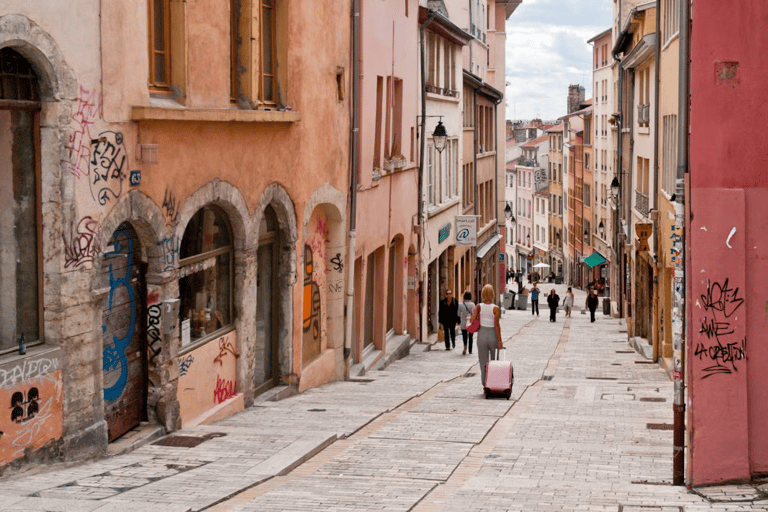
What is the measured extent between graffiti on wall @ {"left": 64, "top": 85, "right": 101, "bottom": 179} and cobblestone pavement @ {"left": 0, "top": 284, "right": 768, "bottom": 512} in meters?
2.63

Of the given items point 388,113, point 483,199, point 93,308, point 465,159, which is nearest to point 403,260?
point 388,113

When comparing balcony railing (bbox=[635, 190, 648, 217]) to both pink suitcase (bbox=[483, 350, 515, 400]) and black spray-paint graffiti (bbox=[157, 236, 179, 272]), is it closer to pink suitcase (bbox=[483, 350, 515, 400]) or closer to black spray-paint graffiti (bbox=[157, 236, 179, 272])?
pink suitcase (bbox=[483, 350, 515, 400])

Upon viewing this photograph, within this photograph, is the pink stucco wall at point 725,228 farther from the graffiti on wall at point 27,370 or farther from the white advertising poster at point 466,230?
the white advertising poster at point 466,230

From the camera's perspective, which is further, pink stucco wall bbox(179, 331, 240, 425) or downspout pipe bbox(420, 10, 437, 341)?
downspout pipe bbox(420, 10, 437, 341)

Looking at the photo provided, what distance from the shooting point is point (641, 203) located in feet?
95.6

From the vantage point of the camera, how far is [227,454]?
10406mm

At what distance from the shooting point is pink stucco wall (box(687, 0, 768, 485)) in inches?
361

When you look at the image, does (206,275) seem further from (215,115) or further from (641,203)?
(641,203)

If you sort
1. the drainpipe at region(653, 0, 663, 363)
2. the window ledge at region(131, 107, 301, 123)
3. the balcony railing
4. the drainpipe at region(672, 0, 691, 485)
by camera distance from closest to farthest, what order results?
the drainpipe at region(672, 0, 691, 485)
the window ledge at region(131, 107, 301, 123)
the drainpipe at region(653, 0, 663, 363)
the balcony railing

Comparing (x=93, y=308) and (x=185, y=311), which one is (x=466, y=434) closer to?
(x=185, y=311)

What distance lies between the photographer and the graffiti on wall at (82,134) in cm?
955

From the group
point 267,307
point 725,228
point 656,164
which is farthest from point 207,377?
point 656,164

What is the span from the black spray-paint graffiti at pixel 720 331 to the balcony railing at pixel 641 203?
18530 mm

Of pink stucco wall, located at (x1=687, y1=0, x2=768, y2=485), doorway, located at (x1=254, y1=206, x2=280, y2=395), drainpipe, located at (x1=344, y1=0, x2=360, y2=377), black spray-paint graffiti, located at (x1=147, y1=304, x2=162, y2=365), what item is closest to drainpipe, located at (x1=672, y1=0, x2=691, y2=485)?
pink stucco wall, located at (x1=687, y1=0, x2=768, y2=485)
